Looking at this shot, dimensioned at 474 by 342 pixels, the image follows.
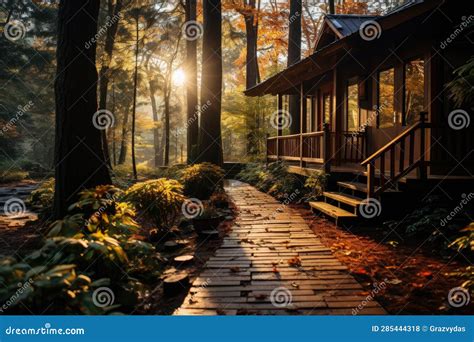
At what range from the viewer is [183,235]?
722 cm

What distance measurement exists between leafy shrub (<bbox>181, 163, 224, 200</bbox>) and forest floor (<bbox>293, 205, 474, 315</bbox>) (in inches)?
172

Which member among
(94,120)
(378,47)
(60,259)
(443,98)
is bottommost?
(60,259)

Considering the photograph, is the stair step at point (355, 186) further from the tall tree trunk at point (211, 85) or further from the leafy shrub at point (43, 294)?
the leafy shrub at point (43, 294)

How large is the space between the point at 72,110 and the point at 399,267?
5684 millimetres

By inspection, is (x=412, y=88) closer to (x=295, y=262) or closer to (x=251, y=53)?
(x=295, y=262)

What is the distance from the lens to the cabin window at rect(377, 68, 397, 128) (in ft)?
34.2

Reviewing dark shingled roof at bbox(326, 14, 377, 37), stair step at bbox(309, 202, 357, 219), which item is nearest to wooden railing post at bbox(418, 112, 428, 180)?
stair step at bbox(309, 202, 357, 219)

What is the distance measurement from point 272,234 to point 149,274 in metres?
2.96

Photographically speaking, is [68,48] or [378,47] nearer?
[68,48]

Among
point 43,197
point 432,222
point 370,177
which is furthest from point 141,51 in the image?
point 432,222

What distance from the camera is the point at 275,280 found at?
4.50m

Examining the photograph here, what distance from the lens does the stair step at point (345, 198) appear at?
7534mm
